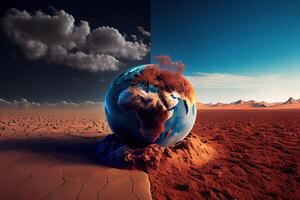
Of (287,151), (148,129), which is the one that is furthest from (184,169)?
(287,151)

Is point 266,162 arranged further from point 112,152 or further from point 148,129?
point 112,152

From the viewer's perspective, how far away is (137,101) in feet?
15.1

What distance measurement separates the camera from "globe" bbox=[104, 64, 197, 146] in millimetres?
4672

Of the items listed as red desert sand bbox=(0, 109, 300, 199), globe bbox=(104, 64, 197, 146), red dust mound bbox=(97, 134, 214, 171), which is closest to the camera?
red desert sand bbox=(0, 109, 300, 199)

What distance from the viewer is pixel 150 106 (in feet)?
15.2

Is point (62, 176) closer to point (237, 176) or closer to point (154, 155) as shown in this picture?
point (154, 155)

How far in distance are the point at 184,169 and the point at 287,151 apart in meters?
2.93

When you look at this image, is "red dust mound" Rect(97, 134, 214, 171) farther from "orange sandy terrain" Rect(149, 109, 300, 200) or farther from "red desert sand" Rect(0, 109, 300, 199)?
"orange sandy terrain" Rect(149, 109, 300, 200)

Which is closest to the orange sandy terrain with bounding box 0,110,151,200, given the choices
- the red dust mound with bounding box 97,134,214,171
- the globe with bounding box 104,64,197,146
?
the red dust mound with bounding box 97,134,214,171

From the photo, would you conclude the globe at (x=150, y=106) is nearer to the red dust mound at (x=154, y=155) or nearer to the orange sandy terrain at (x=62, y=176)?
the red dust mound at (x=154, y=155)

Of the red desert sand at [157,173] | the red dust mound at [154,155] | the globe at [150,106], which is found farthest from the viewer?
the globe at [150,106]

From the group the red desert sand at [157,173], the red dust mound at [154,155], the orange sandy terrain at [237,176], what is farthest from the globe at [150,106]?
the orange sandy terrain at [237,176]

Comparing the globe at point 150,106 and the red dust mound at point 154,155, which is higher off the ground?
the globe at point 150,106

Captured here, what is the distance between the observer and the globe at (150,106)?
184 inches
